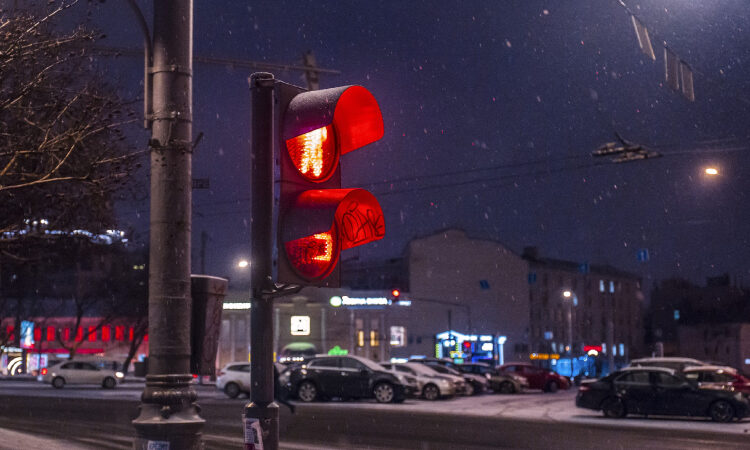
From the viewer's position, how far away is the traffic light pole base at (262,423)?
4.43 meters

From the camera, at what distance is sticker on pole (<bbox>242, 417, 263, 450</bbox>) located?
4430 mm

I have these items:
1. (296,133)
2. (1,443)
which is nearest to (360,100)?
(296,133)

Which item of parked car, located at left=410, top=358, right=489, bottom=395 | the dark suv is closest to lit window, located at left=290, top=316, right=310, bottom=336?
parked car, located at left=410, top=358, right=489, bottom=395

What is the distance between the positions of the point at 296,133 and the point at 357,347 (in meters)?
74.5

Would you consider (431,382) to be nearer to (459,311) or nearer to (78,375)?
(78,375)

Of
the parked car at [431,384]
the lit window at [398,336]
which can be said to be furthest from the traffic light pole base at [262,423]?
the lit window at [398,336]

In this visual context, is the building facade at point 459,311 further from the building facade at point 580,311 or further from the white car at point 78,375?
the white car at point 78,375

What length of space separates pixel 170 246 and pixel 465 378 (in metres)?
33.5

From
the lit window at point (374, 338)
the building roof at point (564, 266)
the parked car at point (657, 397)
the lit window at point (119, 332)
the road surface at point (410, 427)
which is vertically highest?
the building roof at point (564, 266)

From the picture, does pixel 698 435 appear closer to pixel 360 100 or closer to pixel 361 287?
pixel 360 100

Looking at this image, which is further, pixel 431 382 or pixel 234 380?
pixel 234 380

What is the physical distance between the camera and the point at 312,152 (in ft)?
14.8

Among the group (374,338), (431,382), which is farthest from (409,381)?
(374,338)

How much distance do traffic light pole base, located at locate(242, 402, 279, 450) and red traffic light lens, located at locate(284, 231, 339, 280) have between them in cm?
72
